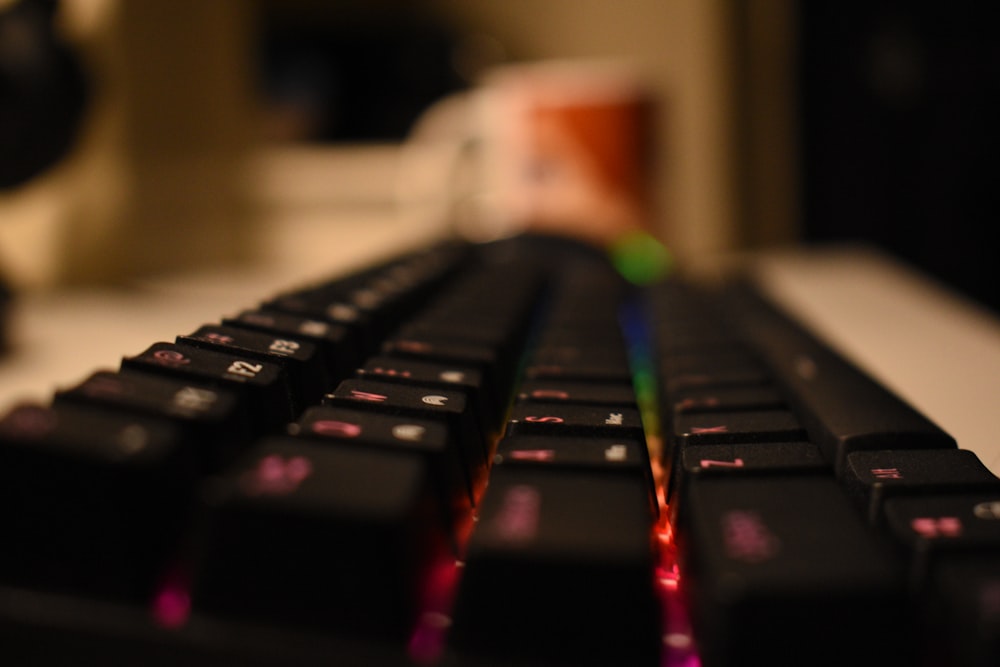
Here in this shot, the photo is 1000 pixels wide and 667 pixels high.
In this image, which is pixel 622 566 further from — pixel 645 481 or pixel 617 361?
pixel 617 361

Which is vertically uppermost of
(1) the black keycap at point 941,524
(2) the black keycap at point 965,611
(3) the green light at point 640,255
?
(3) the green light at point 640,255

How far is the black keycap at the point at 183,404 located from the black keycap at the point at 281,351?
3cm

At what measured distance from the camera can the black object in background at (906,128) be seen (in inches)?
58.1

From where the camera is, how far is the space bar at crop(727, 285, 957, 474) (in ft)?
0.86

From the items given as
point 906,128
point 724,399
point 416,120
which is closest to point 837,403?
point 724,399

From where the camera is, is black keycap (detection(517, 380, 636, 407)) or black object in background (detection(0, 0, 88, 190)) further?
black object in background (detection(0, 0, 88, 190))

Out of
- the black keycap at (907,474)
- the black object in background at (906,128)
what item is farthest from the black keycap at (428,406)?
the black object in background at (906,128)

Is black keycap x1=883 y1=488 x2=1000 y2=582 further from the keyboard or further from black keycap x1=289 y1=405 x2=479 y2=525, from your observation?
black keycap x1=289 y1=405 x2=479 y2=525

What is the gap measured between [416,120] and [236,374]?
3.71ft

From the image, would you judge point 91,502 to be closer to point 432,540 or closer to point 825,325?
point 432,540

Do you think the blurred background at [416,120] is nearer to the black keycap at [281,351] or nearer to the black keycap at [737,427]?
the black keycap at [281,351]

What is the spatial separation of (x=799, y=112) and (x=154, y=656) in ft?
5.08

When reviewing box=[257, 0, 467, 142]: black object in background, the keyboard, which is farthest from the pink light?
box=[257, 0, 467, 142]: black object in background

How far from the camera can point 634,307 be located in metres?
0.61
